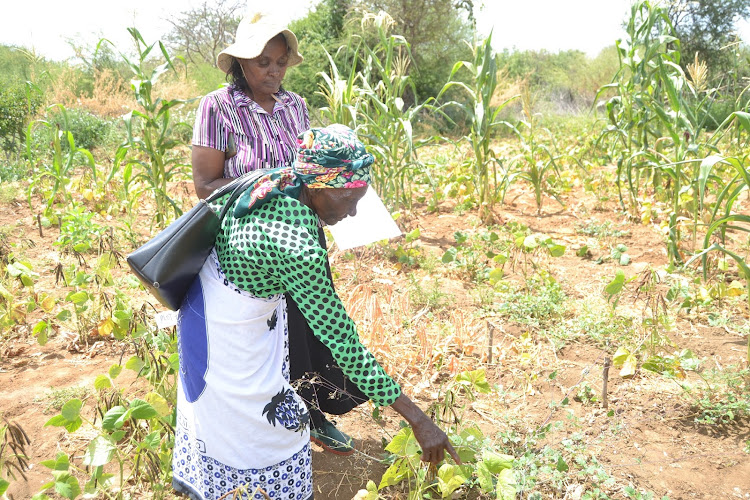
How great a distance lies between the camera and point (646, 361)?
250 cm

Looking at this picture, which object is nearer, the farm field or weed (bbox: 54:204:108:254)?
the farm field

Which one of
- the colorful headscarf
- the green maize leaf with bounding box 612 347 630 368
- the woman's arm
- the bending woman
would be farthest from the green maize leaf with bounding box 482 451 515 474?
the woman's arm

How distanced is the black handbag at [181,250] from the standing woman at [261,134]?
45 cm

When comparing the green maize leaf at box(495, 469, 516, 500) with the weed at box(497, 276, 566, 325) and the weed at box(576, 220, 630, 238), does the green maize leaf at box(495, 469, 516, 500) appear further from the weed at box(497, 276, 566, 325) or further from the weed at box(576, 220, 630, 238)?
the weed at box(576, 220, 630, 238)

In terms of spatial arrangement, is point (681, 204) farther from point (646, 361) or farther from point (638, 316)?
point (646, 361)

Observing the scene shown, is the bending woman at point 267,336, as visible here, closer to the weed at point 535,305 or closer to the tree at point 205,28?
the weed at point 535,305

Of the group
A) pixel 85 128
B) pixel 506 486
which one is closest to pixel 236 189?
pixel 506 486

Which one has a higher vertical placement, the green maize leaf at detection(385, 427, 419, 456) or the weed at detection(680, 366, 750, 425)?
the green maize leaf at detection(385, 427, 419, 456)

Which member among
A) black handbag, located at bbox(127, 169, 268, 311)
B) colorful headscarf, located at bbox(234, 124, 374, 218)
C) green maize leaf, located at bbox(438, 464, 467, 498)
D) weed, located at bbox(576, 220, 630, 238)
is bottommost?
green maize leaf, located at bbox(438, 464, 467, 498)

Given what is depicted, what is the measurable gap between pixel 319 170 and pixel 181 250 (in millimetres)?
406

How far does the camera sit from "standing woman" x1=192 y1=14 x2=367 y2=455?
2.00 meters

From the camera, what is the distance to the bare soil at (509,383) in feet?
6.60

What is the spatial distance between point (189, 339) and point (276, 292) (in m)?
0.28

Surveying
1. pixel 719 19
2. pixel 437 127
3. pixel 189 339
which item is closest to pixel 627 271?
pixel 189 339
